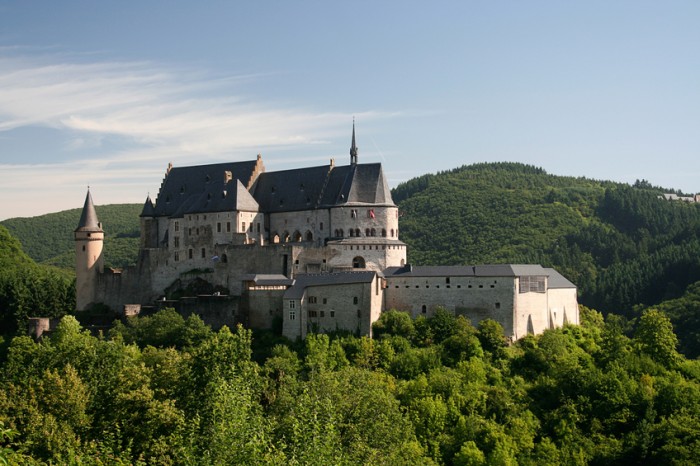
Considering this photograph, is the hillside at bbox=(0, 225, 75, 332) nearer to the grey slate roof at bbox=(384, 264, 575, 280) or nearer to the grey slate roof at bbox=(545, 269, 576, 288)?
the grey slate roof at bbox=(384, 264, 575, 280)

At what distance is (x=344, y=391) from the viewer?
46594 millimetres

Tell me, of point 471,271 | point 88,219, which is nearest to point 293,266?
point 471,271

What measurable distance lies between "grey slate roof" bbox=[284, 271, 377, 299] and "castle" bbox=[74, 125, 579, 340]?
0.30ft

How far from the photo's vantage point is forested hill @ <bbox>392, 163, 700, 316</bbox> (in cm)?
10794

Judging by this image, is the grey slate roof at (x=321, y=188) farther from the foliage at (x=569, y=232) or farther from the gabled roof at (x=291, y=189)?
the foliage at (x=569, y=232)

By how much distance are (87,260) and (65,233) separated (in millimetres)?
77596

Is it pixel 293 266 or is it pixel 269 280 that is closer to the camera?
pixel 269 280

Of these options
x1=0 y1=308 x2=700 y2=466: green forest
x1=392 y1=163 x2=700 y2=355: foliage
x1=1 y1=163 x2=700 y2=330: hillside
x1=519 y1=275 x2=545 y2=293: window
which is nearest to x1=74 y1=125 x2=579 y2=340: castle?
x1=519 y1=275 x2=545 y2=293: window

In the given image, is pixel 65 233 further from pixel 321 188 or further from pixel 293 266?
pixel 293 266

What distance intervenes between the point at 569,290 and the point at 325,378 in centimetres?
2507

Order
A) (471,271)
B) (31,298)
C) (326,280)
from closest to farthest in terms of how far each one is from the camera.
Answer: (326,280), (471,271), (31,298)

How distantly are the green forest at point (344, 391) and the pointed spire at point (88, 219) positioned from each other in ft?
18.7

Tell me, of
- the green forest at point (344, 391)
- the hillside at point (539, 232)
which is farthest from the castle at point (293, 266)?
the hillside at point (539, 232)

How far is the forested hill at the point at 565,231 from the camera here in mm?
107938
